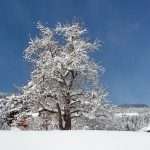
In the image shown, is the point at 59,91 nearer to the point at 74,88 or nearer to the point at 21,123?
the point at 74,88
